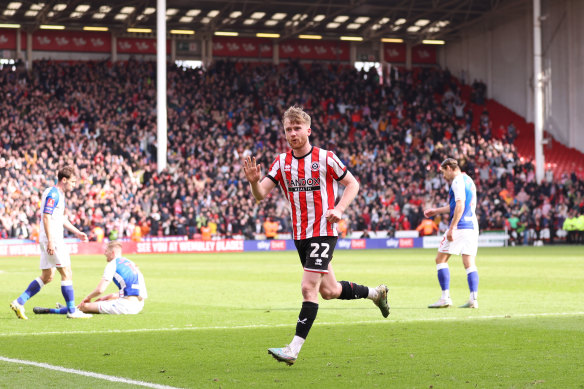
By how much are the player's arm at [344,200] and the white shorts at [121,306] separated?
5935 millimetres

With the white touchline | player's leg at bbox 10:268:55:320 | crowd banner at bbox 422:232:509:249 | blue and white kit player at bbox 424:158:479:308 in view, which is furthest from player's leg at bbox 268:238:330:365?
crowd banner at bbox 422:232:509:249

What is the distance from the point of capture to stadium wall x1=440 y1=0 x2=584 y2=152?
2124 inches

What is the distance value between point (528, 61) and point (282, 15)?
49.7ft

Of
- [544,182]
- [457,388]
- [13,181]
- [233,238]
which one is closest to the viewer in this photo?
[457,388]

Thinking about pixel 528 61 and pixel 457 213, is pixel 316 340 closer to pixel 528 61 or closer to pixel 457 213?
pixel 457 213

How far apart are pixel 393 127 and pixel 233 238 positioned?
15.8 m

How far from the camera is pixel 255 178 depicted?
8359mm

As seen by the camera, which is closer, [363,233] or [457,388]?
[457,388]

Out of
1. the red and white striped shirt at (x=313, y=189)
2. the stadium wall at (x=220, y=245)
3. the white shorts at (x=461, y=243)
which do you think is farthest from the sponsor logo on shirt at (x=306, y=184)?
the stadium wall at (x=220, y=245)

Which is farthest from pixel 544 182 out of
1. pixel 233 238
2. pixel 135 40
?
pixel 135 40

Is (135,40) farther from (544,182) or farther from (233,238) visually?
(544,182)

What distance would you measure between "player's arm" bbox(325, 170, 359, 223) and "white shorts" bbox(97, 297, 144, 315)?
5.94m

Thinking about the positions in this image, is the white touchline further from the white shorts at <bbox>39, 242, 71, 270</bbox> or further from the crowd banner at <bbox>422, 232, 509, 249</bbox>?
the crowd banner at <bbox>422, 232, 509, 249</bbox>

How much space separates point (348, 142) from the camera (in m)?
51.4
